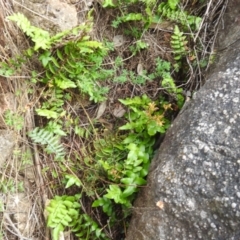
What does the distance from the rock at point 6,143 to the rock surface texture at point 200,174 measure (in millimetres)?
1030

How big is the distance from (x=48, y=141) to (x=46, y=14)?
100 centimetres

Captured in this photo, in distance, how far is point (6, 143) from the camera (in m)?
3.00

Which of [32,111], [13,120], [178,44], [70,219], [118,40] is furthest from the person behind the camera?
[118,40]

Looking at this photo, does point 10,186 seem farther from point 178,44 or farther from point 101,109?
point 178,44

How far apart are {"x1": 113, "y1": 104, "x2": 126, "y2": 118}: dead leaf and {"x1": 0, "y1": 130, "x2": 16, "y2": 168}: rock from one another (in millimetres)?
838

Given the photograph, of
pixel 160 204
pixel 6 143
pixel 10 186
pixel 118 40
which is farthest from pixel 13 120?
pixel 160 204

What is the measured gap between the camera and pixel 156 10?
3.38 metres

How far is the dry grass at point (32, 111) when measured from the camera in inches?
116

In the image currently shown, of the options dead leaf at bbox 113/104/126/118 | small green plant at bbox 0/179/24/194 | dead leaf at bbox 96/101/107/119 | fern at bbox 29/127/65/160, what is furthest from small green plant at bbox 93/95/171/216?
small green plant at bbox 0/179/24/194

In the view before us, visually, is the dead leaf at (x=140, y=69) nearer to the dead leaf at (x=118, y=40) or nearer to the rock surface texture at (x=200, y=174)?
the dead leaf at (x=118, y=40)

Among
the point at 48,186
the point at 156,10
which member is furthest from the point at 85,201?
the point at 156,10

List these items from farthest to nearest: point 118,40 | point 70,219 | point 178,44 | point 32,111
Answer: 1. point 118,40
2. point 178,44
3. point 32,111
4. point 70,219

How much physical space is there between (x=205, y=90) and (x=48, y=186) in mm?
1371

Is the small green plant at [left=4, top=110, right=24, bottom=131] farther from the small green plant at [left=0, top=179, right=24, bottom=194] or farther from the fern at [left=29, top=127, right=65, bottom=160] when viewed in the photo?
the small green plant at [left=0, top=179, right=24, bottom=194]
